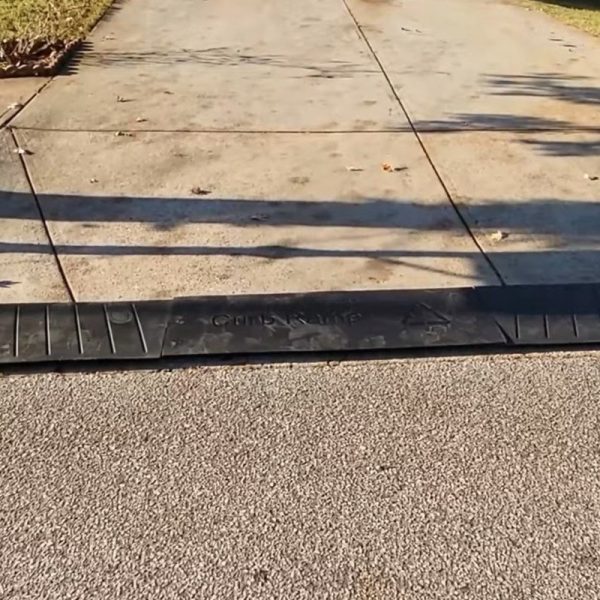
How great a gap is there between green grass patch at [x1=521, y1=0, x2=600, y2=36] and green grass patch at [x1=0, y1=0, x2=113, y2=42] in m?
4.81

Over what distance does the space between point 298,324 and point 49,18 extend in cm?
604

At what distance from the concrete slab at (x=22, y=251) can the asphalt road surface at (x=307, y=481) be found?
2.09 feet

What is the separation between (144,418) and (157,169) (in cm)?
247

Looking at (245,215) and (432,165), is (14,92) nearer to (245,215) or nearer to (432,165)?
(245,215)

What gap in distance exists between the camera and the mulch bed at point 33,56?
285 inches

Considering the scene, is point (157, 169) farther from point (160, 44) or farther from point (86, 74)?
point (160, 44)

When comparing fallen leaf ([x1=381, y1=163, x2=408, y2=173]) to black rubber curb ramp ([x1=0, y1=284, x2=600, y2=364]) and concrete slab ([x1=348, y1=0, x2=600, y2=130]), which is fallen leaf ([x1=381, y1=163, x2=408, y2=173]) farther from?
black rubber curb ramp ([x1=0, y1=284, x2=600, y2=364])

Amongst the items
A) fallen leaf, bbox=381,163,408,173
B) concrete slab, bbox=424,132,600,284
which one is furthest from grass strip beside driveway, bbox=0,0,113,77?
concrete slab, bbox=424,132,600,284

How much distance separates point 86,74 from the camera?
742cm

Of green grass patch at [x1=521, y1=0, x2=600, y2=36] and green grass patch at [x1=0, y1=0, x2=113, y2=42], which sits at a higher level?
green grass patch at [x1=0, y1=0, x2=113, y2=42]

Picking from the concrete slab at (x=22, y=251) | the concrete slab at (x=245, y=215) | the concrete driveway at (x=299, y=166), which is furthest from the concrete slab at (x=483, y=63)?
the concrete slab at (x=22, y=251)

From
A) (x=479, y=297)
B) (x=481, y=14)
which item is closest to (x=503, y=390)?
(x=479, y=297)

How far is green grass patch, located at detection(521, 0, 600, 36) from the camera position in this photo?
9.98 metres

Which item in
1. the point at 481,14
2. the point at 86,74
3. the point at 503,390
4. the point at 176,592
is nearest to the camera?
the point at 176,592
